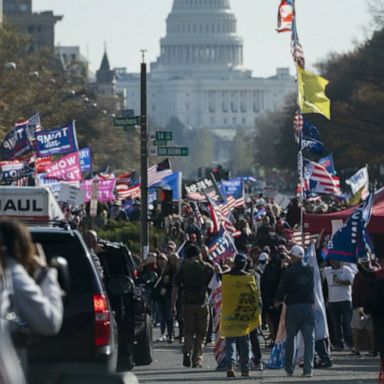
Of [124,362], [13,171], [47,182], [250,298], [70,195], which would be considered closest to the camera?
[124,362]

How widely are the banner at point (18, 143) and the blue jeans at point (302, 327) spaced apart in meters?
23.3

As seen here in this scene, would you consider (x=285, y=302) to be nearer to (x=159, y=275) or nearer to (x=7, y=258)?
(x=159, y=275)

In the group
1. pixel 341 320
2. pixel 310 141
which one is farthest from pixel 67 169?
pixel 341 320

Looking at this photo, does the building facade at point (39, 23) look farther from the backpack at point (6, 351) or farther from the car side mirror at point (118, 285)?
the backpack at point (6, 351)

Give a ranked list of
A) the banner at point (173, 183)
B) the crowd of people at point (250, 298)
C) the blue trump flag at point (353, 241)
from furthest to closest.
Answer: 1. the banner at point (173, 183)
2. the blue trump flag at point (353, 241)
3. the crowd of people at point (250, 298)

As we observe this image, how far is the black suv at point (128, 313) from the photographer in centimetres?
1691

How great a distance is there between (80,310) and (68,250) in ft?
1.27

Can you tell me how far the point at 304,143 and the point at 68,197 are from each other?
5.87 m

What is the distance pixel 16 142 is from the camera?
139 ft

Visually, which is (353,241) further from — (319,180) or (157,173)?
(157,173)

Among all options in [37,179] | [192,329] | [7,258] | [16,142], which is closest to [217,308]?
[192,329]

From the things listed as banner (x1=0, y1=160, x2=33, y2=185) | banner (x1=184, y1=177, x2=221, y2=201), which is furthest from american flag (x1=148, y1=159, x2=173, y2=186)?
banner (x1=0, y1=160, x2=33, y2=185)

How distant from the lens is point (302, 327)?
18.9 meters

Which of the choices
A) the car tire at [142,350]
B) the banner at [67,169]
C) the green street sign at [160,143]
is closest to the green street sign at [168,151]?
the green street sign at [160,143]
